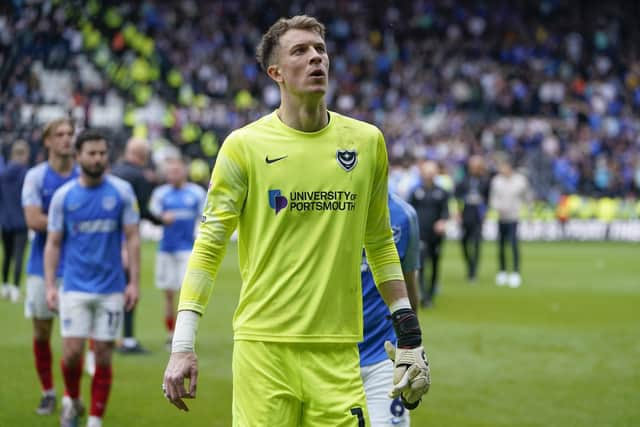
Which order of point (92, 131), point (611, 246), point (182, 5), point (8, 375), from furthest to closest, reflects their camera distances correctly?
1. point (182, 5)
2. point (611, 246)
3. point (8, 375)
4. point (92, 131)

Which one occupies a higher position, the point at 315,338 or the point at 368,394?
the point at 315,338

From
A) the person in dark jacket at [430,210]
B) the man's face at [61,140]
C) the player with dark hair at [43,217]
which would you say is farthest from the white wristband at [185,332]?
the person in dark jacket at [430,210]

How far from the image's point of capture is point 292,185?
4.17 m

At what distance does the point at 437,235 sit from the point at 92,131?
31.5 ft

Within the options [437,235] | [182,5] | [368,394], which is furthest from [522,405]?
[182,5]

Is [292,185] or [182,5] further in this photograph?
[182,5]

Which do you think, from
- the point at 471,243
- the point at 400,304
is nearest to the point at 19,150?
the point at 471,243

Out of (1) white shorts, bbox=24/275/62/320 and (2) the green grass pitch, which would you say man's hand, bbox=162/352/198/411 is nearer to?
(2) the green grass pitch

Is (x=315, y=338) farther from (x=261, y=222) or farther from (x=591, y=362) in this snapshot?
(x=591, y=362)

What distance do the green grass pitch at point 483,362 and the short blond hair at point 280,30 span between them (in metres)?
1.54

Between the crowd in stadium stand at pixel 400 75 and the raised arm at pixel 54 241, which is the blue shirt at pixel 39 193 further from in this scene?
the crowd in stadium stand at pixel 400 75

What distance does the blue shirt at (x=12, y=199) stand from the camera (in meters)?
16.5

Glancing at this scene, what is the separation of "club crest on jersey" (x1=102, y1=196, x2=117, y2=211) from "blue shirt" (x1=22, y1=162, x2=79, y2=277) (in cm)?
98

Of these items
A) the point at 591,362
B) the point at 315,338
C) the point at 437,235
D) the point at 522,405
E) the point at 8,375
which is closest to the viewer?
the point at 315,338
